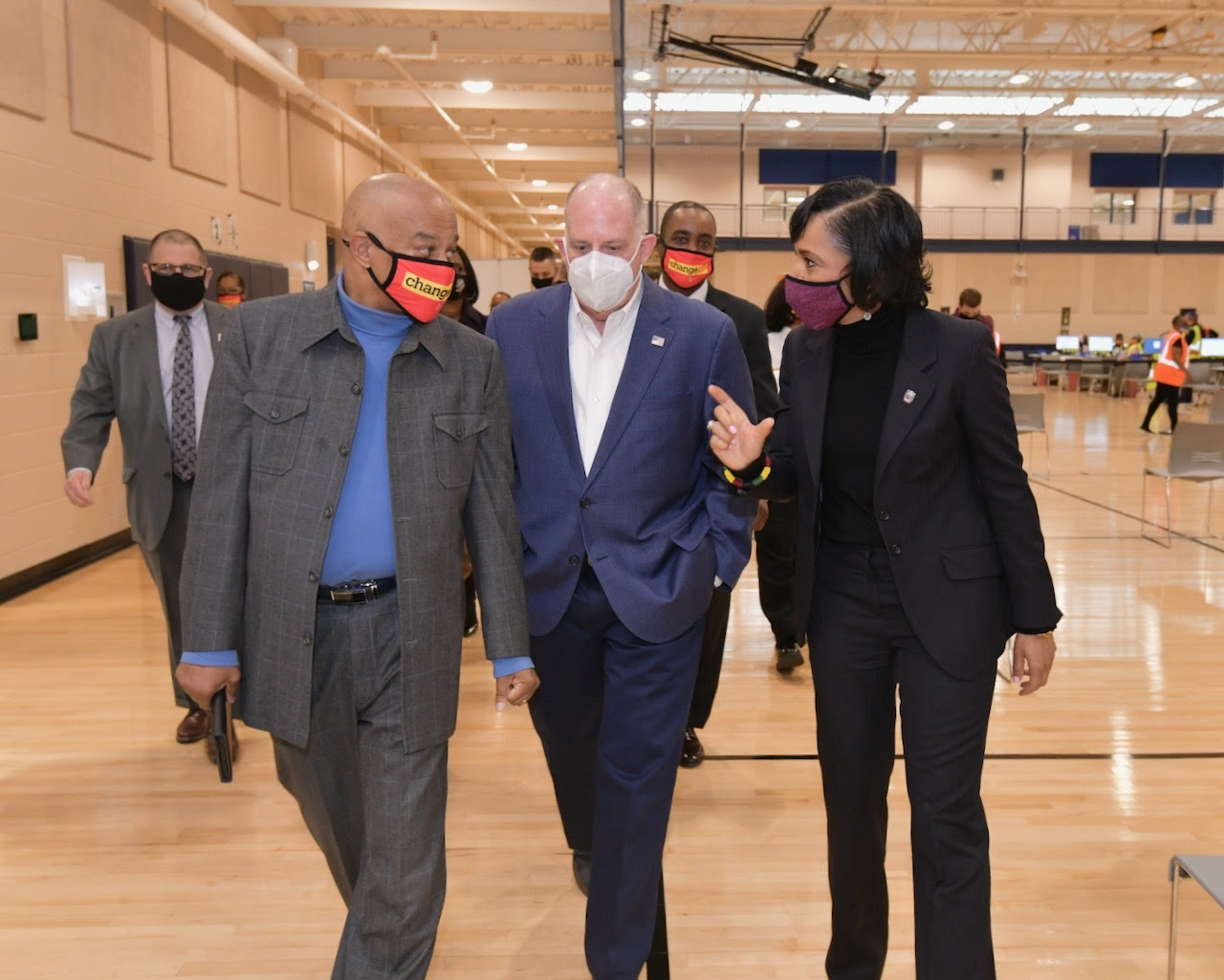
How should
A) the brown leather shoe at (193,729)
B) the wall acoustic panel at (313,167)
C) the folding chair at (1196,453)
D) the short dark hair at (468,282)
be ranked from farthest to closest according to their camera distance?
the wall acoustic panel at (313,167) → the folding chair at (1196,453) → the short dark hair at (468,282) → the brown leather shoe at (193,729)

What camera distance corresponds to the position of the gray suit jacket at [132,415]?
3824 mm

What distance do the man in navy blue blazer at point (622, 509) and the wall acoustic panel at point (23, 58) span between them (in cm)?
538

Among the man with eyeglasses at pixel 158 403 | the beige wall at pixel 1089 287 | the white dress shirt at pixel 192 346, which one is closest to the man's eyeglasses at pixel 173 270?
the man with eyeglasses at pixel 158 403

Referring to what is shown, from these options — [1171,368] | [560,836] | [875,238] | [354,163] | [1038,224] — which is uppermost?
[1038,224]

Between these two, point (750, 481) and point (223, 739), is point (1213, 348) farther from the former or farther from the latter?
point (750, 481)

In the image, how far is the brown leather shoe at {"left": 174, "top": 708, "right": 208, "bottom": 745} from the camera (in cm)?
416

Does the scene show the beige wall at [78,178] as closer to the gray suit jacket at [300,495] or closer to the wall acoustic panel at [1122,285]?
the gray suit jacket at [300,495]

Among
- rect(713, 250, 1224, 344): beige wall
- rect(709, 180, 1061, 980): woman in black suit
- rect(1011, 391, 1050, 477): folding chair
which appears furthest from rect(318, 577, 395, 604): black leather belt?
rect(713, 250, 1224, 344): beige wall

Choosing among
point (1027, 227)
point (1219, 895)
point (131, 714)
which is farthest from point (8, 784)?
point (1027, 227)

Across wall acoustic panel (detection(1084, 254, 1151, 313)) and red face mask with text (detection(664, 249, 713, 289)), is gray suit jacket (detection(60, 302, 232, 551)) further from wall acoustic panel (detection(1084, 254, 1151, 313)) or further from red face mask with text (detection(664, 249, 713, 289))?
wall acoustic panel (detection(1084, 254, 1151, 313))

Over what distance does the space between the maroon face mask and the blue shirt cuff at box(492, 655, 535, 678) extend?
0.87 meters

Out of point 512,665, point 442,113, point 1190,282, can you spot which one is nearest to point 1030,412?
point 442,113

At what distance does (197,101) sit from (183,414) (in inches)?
270

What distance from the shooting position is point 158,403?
3857 millimetres
